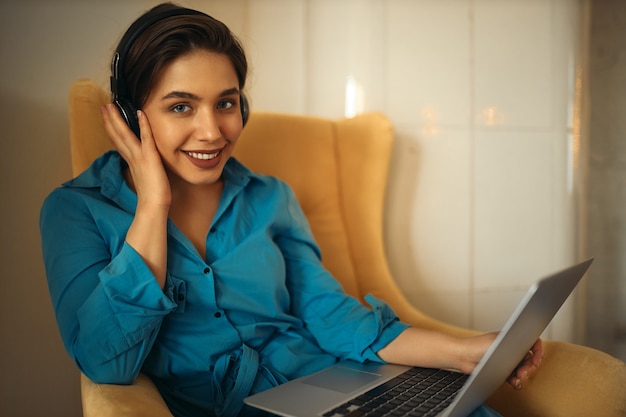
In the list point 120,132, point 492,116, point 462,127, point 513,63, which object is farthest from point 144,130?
point 513,63

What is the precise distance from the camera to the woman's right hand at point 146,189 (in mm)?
846

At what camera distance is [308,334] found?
1099mm

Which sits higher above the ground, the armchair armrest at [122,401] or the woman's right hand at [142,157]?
the woman's right hand at [142,157]

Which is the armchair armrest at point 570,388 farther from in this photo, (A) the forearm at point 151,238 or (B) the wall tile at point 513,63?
(B) the wall tile at point 513,63

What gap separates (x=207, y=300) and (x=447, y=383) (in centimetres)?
43

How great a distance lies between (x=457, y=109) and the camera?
1.73 m

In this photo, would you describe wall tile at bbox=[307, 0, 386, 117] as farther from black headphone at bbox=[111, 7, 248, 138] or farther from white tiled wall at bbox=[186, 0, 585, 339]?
black headphone at bbox=[111, 7, 248, 138]

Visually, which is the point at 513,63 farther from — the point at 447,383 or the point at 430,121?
the point at 447,383

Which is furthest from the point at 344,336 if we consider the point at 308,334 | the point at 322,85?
the point at 322,85

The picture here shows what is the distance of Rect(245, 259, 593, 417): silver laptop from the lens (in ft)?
2.27

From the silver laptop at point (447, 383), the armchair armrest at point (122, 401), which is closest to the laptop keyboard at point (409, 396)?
the silver laptop at point (447, 383)

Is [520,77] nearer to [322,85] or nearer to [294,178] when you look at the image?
A: [322,85]

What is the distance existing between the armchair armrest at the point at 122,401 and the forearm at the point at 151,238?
16 cm

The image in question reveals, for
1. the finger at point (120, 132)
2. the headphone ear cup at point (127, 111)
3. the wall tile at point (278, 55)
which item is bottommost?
the finger at point (120, 132)
